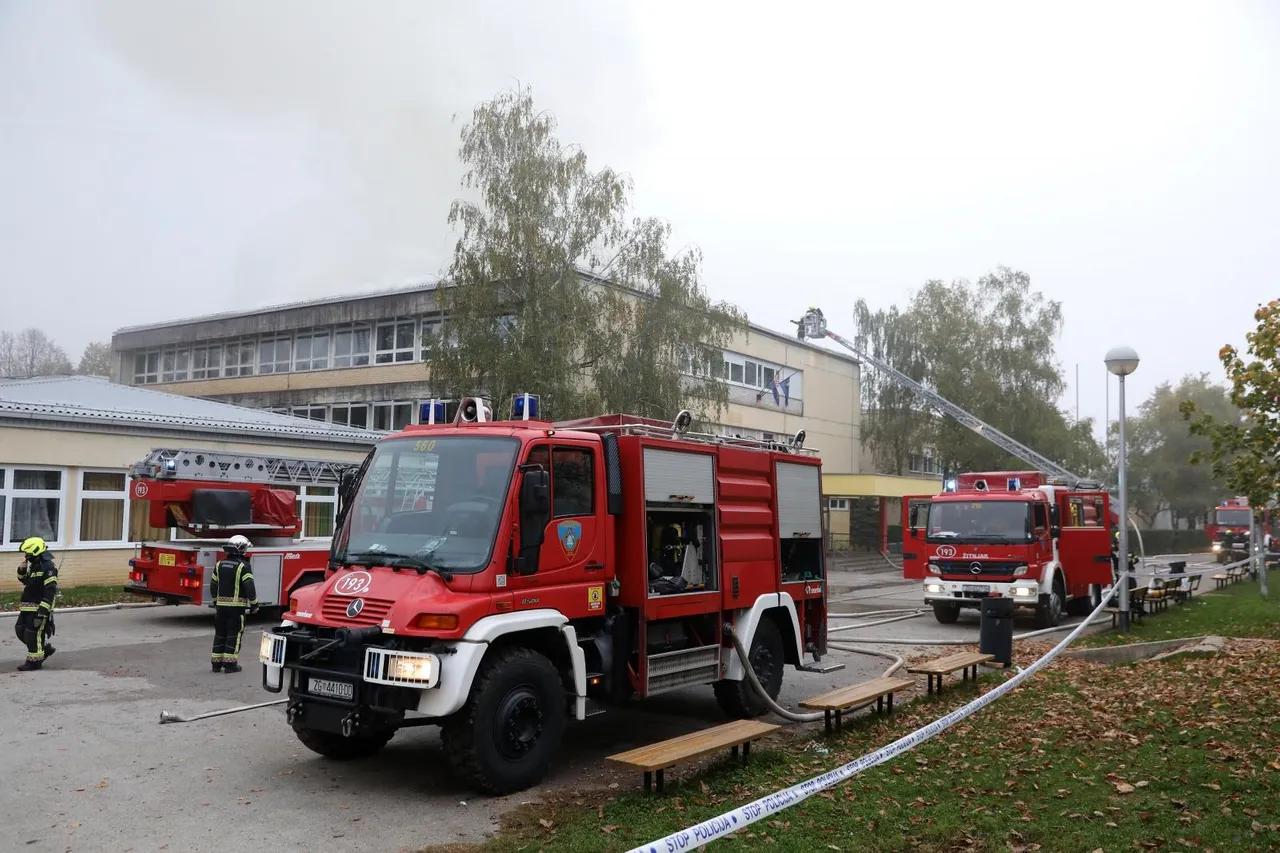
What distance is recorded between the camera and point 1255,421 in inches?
437

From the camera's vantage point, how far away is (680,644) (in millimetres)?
9125

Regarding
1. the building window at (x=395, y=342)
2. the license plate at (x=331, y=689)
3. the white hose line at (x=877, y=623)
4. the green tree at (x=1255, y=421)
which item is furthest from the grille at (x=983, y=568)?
the building window at (x=395, y=342)

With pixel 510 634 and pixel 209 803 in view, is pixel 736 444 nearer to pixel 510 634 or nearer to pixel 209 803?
pixel 510 634

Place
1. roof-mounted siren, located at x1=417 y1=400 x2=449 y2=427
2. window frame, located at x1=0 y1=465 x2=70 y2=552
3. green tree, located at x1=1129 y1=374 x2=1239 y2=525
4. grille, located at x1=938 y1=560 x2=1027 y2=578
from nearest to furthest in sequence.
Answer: roof-mounted siren, located at x1=417 y1=400 x2=449 y2=427
grille, located at x1=938 y1=560 x2=1027 y2=578
window frame, located at x1=0 y1=465 x2=70 y2=552
green tree, located at x1=1129 y1=374 x2=1239 y2=525

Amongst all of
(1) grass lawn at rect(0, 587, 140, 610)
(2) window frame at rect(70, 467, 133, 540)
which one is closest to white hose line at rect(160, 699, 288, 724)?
(1) grass lawn at rect(0, 587, 140, 610)

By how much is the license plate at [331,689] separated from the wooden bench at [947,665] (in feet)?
20.5

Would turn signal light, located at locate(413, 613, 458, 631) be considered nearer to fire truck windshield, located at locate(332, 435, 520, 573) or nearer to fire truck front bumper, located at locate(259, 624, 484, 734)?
fire truck front bumper, located at locate(259, 624, 484, 734)

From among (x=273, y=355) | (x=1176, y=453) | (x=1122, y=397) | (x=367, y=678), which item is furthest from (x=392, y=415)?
(x=1176, y=453)

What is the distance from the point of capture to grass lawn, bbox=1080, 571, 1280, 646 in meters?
15.6

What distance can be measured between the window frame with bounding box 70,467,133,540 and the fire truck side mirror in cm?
1797

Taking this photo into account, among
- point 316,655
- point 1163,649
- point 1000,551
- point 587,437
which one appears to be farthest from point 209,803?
point 1000,551

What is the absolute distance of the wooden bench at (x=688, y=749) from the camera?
22.1 ft

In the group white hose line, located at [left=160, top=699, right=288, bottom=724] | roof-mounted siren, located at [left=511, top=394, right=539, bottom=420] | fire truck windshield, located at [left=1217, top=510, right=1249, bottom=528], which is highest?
roof-mounted siren, located at [left=511, top=394, right=539, bottom=420]

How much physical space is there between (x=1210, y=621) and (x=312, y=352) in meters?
32.4
